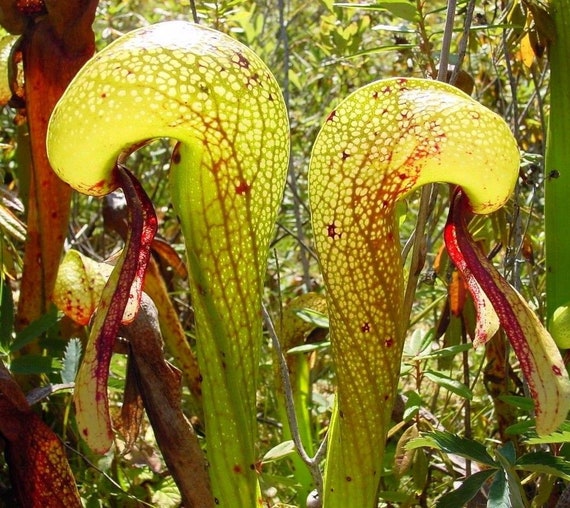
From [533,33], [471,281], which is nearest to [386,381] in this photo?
[471,281]

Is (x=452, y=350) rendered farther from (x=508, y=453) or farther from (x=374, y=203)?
(x=374, y=203)

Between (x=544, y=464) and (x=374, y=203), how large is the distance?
0.49m

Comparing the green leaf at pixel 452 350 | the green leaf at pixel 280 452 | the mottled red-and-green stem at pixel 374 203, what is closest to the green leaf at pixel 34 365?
the green leaf at pixel 280 452

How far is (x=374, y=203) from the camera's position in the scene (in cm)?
98

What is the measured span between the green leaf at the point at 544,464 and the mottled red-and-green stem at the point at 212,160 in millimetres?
392

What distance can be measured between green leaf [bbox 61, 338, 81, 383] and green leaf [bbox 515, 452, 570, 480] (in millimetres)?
753

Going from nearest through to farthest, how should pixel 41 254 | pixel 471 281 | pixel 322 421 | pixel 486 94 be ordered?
1. pixel 471 281
2. pixel 41 254
3. pixel 322 421
4. pixel 486 94

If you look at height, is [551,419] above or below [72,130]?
below

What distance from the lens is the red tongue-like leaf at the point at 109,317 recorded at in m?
0.89

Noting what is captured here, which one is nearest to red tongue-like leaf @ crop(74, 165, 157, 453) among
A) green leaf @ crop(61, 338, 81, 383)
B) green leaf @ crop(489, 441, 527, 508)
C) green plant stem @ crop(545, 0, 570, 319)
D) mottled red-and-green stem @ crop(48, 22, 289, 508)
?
mottled red-and-green stem @ crop(48, 22, 289, 508)

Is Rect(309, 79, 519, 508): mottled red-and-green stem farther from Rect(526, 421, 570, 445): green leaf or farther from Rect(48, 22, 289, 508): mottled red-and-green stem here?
Rect(526, 421, 570, 445): green leaf

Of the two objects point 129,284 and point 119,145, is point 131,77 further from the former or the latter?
point 129,284

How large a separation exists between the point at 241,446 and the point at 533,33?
3.19ft

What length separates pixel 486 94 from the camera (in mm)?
2811
